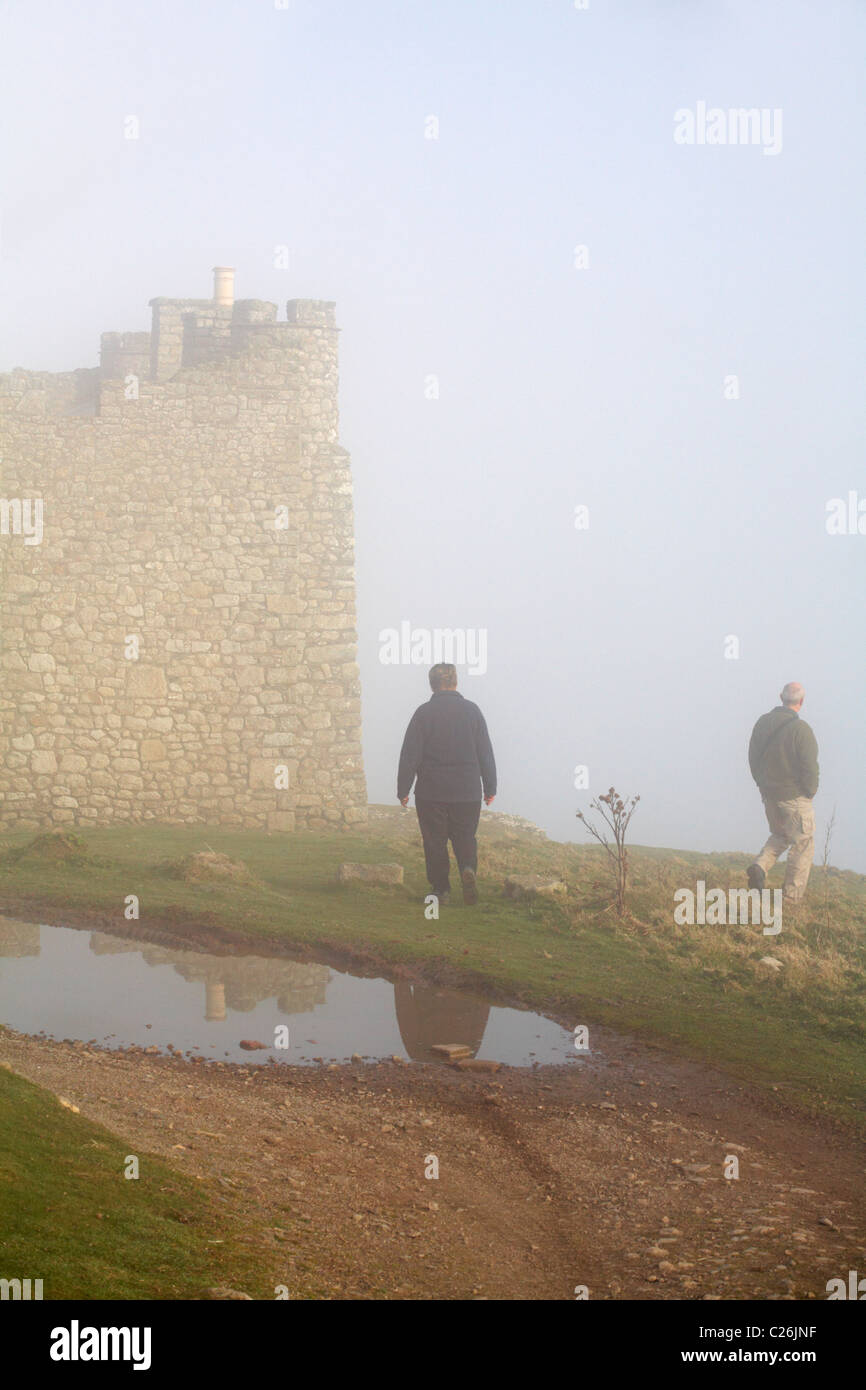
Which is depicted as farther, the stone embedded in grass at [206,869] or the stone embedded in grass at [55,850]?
the stone embedded in grass at [55,850]

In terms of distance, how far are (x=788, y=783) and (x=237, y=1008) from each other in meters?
6.83

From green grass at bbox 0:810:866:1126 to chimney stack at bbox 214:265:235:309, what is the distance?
9.28 metres

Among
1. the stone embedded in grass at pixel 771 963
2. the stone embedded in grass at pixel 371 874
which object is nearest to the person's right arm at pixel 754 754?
the stone embedded in grass at pixel 771 963

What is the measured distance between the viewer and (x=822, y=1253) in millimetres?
5383

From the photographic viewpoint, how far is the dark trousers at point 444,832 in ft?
40.6

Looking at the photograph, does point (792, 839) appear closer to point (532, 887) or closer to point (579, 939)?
point (532, 887)

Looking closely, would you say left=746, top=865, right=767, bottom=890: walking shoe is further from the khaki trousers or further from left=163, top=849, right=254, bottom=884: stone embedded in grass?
left=163, top=849, right=254, bottom=884: stone embedded in grass

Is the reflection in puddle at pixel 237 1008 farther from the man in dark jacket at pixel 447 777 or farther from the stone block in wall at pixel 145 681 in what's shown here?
the stone block in wall at pixel 145 681

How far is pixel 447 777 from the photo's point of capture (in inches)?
484

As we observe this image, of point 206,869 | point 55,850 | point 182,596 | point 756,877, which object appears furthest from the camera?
point 182,596

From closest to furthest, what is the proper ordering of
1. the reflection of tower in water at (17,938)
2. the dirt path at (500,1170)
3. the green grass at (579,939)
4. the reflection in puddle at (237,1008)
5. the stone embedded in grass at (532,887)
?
the dirt path at (500,1170)
the reflection in puddle at (237,1008)
the green grass at (579,939)
the reflection of tower in water at (17,938)
the stone embedded in grass at (532,887)

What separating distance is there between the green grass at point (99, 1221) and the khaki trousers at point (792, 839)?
29.4ft

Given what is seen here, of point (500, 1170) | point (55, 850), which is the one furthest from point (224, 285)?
point (500, 1170)
